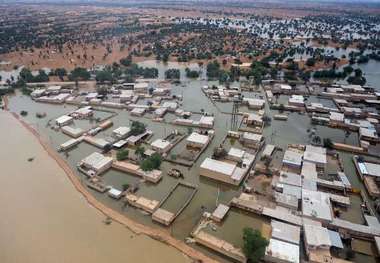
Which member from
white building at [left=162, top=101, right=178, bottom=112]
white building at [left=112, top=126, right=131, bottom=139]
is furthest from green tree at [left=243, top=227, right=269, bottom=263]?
white building at [left=162, top=101, right=178, bottom=112]

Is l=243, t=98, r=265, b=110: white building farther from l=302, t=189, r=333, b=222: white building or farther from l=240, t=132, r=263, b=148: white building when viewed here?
l=302, t=189, r=333, b=222: white building

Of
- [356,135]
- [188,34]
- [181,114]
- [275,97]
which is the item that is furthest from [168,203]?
[188,34]

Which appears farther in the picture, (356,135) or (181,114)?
(181,114)

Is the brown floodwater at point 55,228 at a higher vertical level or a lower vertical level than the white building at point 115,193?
lower

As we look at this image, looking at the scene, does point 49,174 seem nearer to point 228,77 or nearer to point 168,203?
point 168,203

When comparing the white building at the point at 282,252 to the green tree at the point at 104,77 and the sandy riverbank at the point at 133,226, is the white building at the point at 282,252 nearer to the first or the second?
the sandy riverbank at the point at 133,226

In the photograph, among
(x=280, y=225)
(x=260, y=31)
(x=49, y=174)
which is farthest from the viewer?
(x=260, y=31)

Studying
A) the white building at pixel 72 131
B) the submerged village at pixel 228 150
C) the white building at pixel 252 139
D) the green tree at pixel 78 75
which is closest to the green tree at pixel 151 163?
the submerged village at pixel 228 150
